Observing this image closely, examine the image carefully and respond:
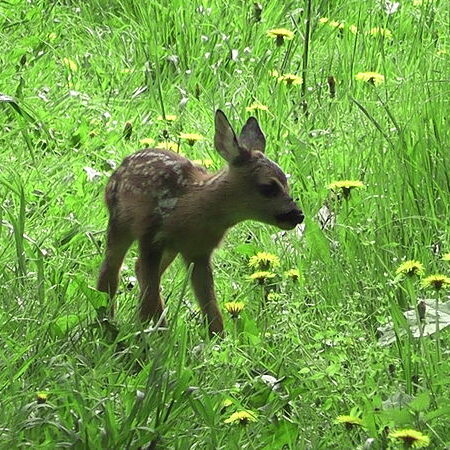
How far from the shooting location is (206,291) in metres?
5.46

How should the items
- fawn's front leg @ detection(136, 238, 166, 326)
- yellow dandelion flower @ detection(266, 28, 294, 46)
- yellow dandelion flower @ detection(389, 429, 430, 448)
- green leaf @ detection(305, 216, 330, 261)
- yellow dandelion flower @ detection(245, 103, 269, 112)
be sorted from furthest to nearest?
yellow dandelion flower @ detection(266, 28, 294, 46)
yellow dandelion flower @ detection(245, 103, 269, 112)
green leaf @ detection(305, 216, 330, 261)
fawn's front leg @ detection(136, 238, 166, 326)
yellow dandelion flower @ detection(389, 429, 430, 448)

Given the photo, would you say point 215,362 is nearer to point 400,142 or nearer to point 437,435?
point 437,435

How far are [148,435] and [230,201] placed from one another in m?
1.38

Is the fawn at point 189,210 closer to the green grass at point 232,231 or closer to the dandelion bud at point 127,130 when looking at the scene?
the green grass at point 232,231

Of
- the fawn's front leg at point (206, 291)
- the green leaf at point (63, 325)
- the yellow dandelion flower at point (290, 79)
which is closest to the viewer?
the green leaf at point (63, 325)

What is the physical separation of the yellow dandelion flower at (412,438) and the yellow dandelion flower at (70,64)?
4.12m

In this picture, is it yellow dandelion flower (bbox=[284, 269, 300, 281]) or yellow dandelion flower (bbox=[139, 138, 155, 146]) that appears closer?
yellow dandelion flower (bbox=[284, 269, 300, 281])

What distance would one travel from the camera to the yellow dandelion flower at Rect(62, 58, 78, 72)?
7895mm

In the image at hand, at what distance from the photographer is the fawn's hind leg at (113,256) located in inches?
216

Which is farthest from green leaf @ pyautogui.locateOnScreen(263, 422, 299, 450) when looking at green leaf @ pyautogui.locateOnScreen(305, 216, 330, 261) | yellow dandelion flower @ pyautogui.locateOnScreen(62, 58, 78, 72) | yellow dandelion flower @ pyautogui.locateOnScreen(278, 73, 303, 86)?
yellow dandelion flower @ pyautogui.locateOnScreen(62, 58, 78, 72)

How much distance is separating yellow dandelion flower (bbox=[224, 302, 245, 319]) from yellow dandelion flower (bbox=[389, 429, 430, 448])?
4.41 ft

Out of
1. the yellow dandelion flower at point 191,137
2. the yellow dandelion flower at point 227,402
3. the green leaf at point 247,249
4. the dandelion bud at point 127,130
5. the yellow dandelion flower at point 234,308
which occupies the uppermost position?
the yellow dandelion flower at point 227,402

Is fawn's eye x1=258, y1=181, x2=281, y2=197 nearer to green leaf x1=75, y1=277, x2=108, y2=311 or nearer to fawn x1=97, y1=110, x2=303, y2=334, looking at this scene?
fawn x1=97, y1=110, x2=303, y2=334

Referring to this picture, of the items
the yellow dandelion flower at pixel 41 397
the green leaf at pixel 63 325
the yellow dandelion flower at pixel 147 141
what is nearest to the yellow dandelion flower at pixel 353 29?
the yellow dandelion flower at pixel 147 141
